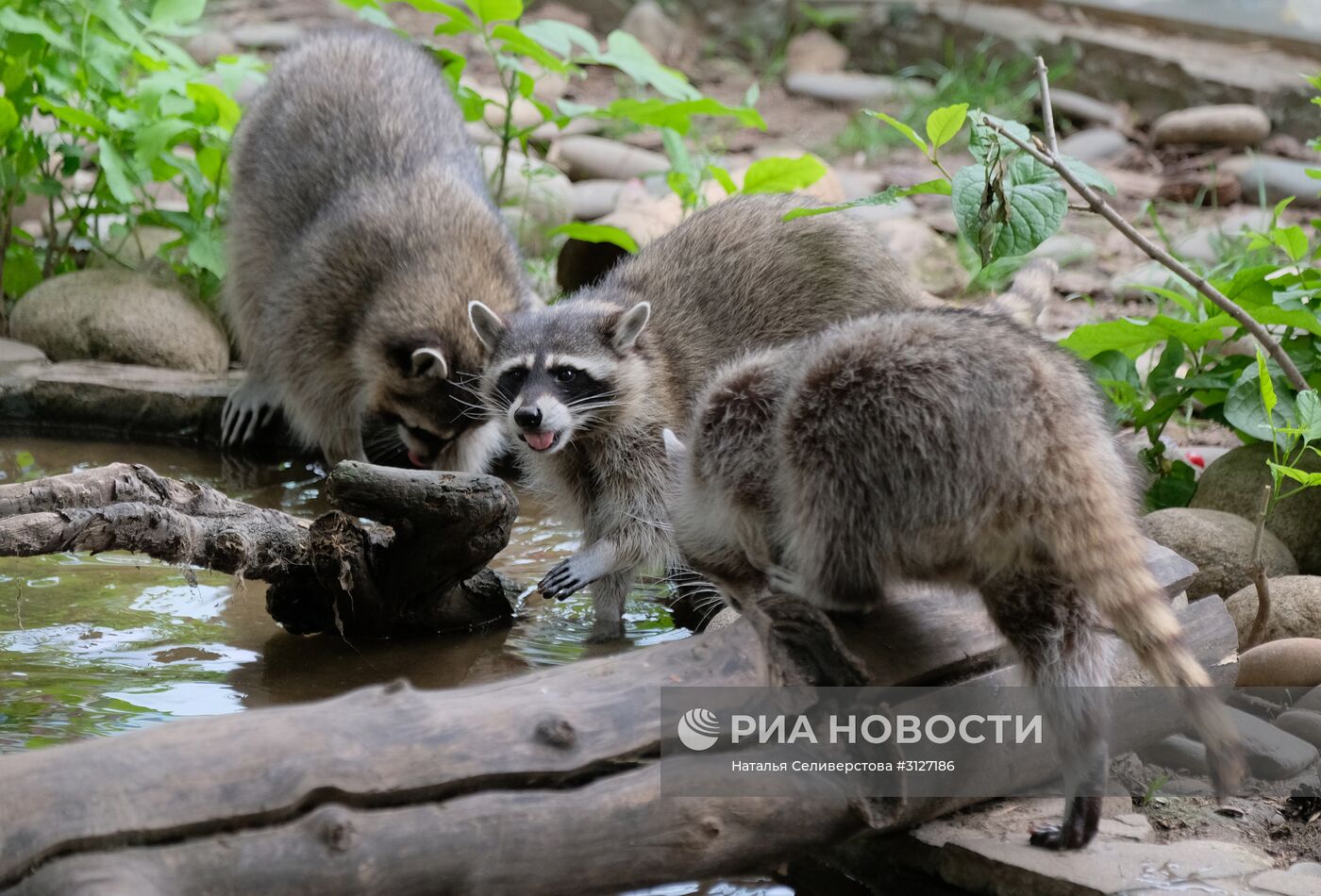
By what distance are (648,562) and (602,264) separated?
86.8 inches

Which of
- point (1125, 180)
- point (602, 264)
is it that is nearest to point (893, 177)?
point (1125, 180)

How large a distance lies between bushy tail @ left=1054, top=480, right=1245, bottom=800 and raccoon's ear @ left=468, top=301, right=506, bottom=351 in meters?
2.18

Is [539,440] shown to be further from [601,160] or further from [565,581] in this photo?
[601,160]

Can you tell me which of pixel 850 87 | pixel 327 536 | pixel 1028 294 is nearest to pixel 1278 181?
pixel 850 87

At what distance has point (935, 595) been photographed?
292 centimetres

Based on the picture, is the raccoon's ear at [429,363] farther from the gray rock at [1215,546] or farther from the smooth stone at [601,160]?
the smooth stone at [601,160]

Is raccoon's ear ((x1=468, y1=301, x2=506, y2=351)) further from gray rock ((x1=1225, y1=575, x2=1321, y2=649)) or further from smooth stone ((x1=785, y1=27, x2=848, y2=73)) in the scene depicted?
smooth stone ((x1=785, y1=27, x2=848, y2=73))

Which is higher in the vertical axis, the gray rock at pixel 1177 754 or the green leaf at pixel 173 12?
the green leaf at pixel 173 12

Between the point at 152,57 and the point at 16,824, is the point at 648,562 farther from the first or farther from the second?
the point at 152,57

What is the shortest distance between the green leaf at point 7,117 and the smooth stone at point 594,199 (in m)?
2.65

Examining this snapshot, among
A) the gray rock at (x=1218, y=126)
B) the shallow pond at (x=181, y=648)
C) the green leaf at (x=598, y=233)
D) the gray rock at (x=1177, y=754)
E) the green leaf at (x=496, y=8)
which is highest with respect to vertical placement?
the green leaf at (x=496, y=8)

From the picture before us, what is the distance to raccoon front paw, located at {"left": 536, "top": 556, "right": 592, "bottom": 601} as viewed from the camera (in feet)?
12.8

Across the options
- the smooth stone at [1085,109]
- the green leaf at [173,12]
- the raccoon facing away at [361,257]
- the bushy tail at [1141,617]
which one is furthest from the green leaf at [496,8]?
the smooth stone at [1085,109]

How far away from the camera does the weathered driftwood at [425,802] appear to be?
1.90 meters
